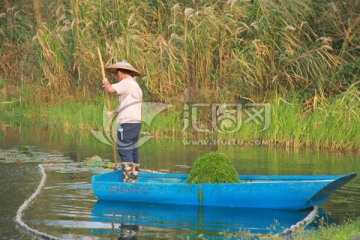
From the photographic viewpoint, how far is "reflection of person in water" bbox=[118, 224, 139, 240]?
31.9ft

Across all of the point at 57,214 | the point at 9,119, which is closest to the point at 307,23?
the point at 9,119

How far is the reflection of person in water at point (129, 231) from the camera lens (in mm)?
9712

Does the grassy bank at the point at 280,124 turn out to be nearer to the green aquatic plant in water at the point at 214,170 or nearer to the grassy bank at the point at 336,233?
the green aquatic plant in water at the point at 214,170

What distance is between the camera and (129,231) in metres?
10.1

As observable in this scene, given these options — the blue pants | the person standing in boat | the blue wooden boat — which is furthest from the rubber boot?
the blue wooden boat

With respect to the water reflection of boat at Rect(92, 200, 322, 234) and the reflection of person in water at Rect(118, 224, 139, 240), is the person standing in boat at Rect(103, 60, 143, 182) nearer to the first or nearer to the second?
the water reflection of boat at Rect(92, 200, 322, 234)

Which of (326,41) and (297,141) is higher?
(326,41)

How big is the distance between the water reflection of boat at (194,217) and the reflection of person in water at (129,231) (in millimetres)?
11

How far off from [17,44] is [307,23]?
909 cm

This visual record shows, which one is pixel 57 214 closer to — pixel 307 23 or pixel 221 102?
pixel 221 102

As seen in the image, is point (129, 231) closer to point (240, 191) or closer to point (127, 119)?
point (240, 191)

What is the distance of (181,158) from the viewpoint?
16.6m

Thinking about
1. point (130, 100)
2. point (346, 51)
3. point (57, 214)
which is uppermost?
point (346, 51)

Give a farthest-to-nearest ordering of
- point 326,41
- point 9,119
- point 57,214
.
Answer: point 9,119
point 326,41
point 57,214
